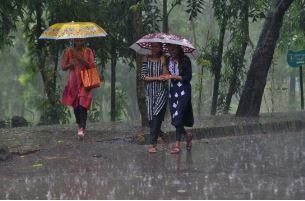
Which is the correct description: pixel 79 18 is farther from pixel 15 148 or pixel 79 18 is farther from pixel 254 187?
pixel 254 187

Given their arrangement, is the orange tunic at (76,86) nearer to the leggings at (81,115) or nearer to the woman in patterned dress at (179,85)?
the leggings at (81,115)

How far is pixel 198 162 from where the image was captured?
8.62 meters

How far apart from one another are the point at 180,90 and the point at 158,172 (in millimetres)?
1978

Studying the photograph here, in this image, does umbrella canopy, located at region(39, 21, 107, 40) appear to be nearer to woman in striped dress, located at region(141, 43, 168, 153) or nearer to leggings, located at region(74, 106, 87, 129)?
leggings, located at region(74, 106, 87, 129)

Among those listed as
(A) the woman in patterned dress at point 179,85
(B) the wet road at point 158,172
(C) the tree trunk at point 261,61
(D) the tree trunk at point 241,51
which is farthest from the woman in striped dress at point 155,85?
(D) the tree trunk at point 241,51

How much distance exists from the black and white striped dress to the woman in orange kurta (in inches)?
56.6

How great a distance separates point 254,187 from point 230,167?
1.49m

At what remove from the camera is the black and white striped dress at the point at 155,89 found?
30.7 feet

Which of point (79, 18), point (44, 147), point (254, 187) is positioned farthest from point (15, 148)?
point (79, 18)

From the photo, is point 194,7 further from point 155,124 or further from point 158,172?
point 158,172

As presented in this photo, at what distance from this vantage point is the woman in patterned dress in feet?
30.5

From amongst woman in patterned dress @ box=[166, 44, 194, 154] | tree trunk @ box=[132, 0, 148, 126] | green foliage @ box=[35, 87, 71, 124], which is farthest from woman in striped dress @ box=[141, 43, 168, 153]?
green foliage @ box=[35, 87, 71, 124]

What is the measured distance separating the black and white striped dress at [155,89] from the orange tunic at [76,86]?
144 centimetres

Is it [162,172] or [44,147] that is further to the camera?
[44,147]
